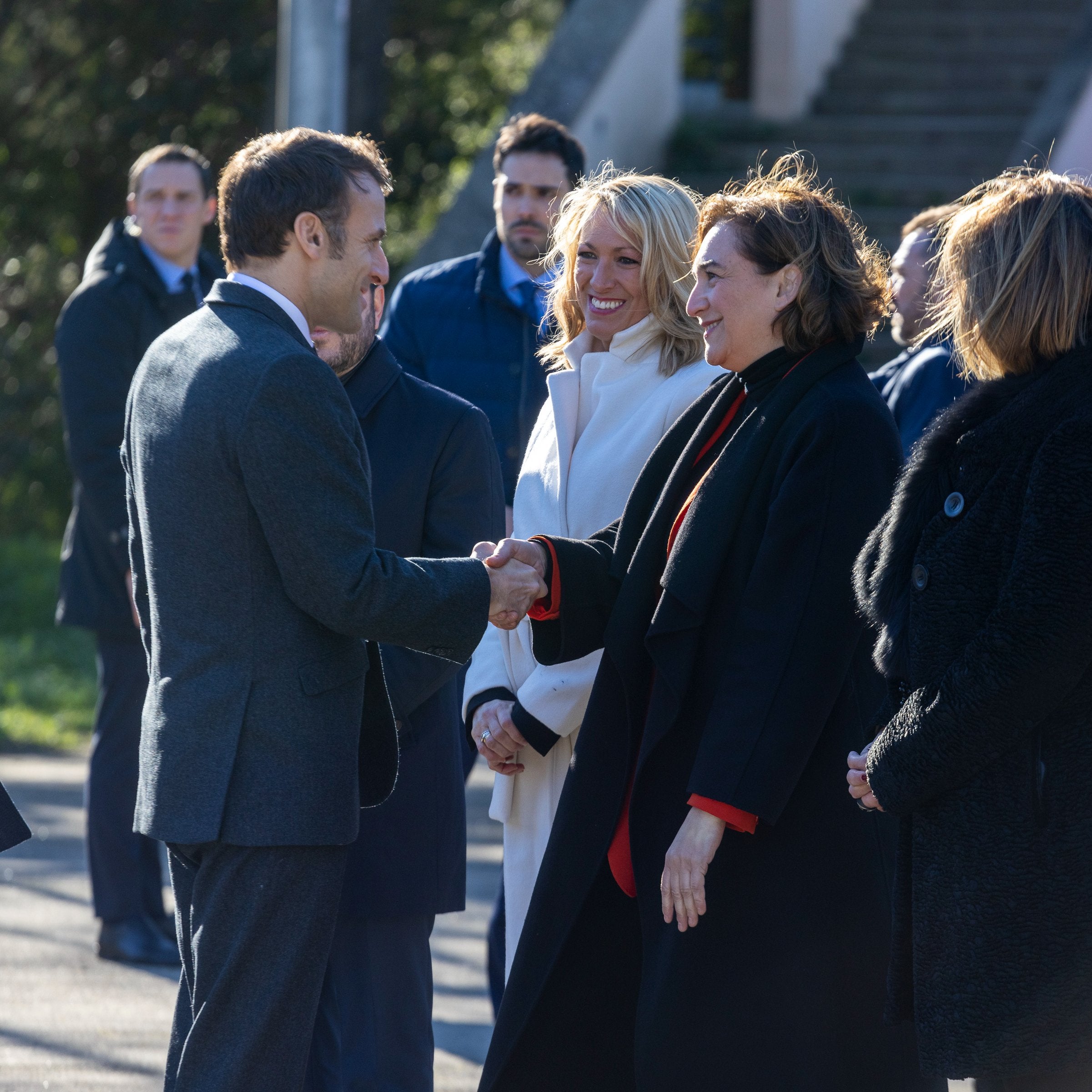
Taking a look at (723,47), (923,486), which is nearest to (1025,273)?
(923,486)

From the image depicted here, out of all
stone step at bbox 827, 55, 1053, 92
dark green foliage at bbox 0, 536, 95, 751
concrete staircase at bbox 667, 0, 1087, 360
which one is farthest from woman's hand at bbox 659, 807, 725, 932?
stone step at bbox 827, 55, 1053, 92

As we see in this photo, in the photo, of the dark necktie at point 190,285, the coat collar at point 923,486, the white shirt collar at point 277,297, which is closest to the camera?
the coat collar at point 923,486

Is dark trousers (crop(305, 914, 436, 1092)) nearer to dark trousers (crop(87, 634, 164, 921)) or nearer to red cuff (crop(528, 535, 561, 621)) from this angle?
red cuff (crop(528, 535, 561, 621))

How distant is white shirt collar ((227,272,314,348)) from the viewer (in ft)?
9.33

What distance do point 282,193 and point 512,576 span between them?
33.8 inches

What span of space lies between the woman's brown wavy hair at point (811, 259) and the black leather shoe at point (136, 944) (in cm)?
323

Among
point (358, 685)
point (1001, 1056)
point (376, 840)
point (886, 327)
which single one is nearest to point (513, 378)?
point (376, 840)

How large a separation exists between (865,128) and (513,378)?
6806mm

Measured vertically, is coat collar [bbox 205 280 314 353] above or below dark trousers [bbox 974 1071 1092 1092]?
above

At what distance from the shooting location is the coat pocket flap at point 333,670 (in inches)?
108

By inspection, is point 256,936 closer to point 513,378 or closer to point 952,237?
point 952,237

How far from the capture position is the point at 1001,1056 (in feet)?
7.85

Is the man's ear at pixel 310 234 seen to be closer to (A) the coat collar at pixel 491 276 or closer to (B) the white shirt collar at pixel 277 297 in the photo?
(B) the white shirt collar at pixel 277 297

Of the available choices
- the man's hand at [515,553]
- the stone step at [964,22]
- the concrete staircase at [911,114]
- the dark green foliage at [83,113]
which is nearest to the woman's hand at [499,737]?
the man's hand at [515,553]
